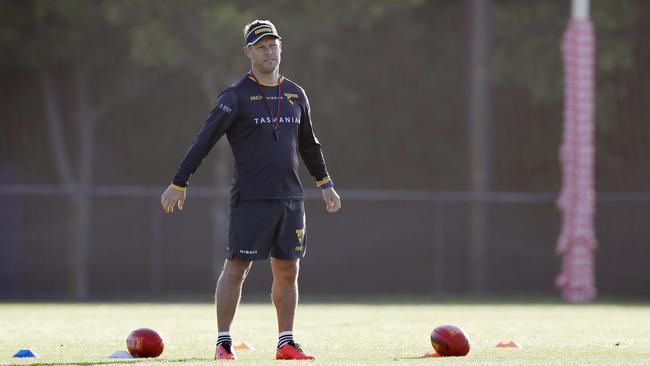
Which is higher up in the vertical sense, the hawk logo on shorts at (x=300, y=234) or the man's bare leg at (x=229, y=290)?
the hawk logo on shorts at (x=300, y=234)

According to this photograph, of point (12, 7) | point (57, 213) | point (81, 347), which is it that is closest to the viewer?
point (81, 347)

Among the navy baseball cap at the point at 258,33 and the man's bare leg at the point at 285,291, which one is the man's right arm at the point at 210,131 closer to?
the navy baseball cap at the point at 258,33

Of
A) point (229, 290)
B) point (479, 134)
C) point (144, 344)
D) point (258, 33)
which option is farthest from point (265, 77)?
point (479, 134)

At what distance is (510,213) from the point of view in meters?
23.5

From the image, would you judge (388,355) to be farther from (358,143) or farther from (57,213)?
(358,143)

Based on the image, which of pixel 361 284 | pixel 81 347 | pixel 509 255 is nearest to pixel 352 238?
pixel 361 284

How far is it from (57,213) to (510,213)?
7.48m

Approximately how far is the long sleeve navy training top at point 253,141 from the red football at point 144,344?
108 cm

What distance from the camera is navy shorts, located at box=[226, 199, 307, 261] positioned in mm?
9156

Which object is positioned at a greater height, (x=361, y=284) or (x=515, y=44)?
(x=515, y=44)

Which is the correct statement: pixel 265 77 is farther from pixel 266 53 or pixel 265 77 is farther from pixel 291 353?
pixel 291 353

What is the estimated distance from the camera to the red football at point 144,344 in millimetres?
9336

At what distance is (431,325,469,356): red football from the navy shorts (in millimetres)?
1075

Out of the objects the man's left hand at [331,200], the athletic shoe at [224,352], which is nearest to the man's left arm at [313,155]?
the man's left hand at [331,200]
